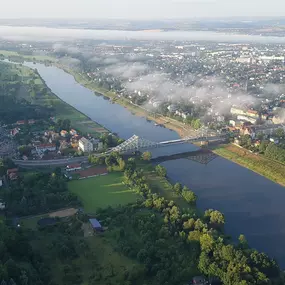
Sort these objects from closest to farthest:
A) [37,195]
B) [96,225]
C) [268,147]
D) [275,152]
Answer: [96,225] → [37,195] → [275,152] → [268,147]

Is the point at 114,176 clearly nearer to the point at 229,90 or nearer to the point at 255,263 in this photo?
the point at 255,263

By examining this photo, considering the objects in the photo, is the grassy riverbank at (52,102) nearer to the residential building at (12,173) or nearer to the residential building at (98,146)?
the residential building at (98,146)

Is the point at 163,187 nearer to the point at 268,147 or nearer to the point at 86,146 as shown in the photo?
the point at 86,146

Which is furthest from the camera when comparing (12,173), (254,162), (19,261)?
(254,162)

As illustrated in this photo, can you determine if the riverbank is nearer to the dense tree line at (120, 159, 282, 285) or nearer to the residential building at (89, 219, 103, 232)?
the dense tree line at (120, 159, 282, 285)

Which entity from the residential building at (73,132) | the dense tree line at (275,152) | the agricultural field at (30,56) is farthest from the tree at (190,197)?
the agricultural field at (30,56)

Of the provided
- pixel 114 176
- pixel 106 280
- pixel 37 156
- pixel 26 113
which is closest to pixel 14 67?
pixel 26 113

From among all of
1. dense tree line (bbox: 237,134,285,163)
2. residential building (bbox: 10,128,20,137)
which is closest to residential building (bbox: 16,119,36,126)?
residential building (bbox: 10,128,20,137)

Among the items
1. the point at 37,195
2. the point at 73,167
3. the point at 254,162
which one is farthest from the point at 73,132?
the point at 254,162
